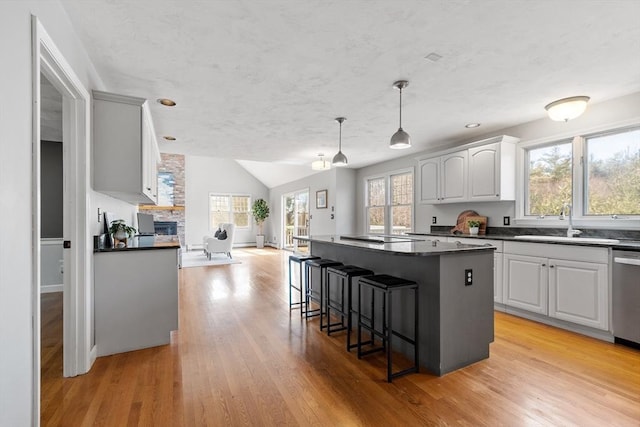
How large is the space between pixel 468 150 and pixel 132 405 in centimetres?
454

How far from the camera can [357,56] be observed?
2.34m

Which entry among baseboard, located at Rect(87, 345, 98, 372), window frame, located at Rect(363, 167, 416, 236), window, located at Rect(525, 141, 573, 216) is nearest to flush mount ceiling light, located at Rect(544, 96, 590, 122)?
window, located at Rect(525, 141, 573, 216)

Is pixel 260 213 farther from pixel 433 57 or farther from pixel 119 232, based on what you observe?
pixel 433 57

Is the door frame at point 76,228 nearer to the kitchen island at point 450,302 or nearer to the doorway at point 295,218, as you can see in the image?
the kitchen island at point 450,302

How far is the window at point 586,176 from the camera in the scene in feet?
10.2

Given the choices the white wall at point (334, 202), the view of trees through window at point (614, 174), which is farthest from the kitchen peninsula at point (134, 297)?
the white wall at point (334, 202)

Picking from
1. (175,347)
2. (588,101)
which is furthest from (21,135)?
(588,101)

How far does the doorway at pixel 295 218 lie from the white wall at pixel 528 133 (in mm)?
3312

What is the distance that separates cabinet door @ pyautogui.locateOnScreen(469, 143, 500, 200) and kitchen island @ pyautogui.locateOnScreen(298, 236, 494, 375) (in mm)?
1881

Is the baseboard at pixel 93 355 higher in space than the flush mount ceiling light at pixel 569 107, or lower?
lower

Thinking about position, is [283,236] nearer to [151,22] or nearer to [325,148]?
[325,148]

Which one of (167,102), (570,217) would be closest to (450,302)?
(570,217)

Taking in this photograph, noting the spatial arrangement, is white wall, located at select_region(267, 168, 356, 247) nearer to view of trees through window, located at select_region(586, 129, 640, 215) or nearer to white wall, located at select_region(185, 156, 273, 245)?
white wall, located at select_region(185, 156, 273, 245)

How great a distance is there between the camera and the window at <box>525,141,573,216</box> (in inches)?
143
